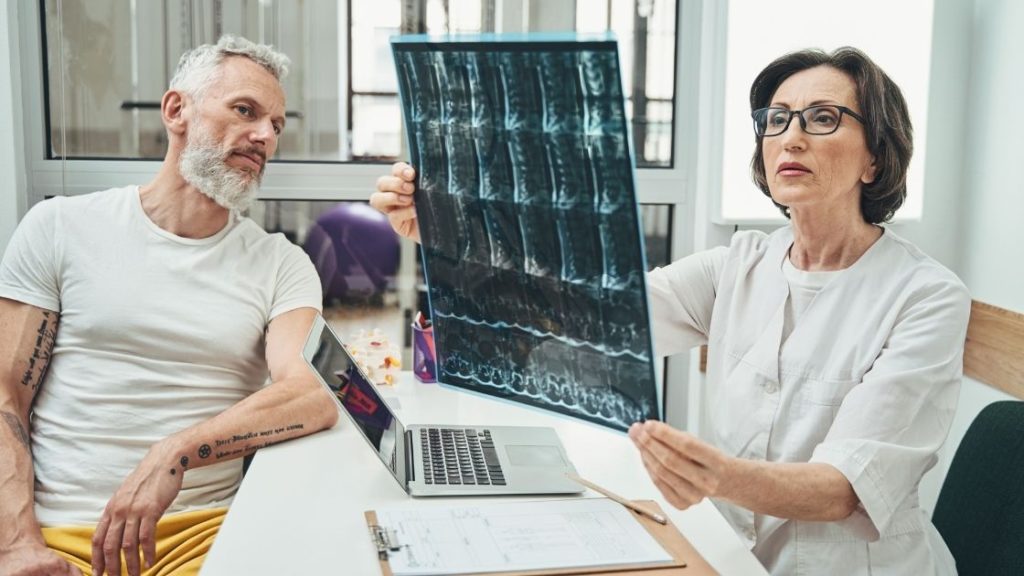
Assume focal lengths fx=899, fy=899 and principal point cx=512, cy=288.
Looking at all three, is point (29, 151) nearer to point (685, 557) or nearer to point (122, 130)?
point (122, 130)

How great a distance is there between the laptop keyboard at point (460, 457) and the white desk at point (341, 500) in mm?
63

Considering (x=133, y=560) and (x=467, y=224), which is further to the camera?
(x=133, y=560)

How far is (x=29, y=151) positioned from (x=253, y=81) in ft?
2.34

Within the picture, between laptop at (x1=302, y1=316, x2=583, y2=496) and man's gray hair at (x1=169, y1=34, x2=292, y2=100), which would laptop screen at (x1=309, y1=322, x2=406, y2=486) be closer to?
laptop at (x1=302, y1=316, x2=583, y2=496)

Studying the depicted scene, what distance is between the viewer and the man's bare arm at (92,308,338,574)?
1497 mm

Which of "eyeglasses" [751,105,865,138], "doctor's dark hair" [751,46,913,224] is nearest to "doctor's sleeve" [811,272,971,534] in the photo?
"doctor's dark hair" [751,46,913,224]

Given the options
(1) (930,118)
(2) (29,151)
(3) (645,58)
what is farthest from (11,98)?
(1) (930,118)

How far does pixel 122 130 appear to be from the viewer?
7.63 feet

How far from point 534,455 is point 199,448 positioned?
603mm

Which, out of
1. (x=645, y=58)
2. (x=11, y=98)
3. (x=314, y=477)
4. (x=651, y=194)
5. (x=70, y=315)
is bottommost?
(x=314, y=477)

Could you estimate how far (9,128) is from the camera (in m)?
2.13

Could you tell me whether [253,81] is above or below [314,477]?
above

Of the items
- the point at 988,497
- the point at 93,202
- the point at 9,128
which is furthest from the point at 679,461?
the point at 9,128

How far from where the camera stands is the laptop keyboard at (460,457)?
1.35 m
